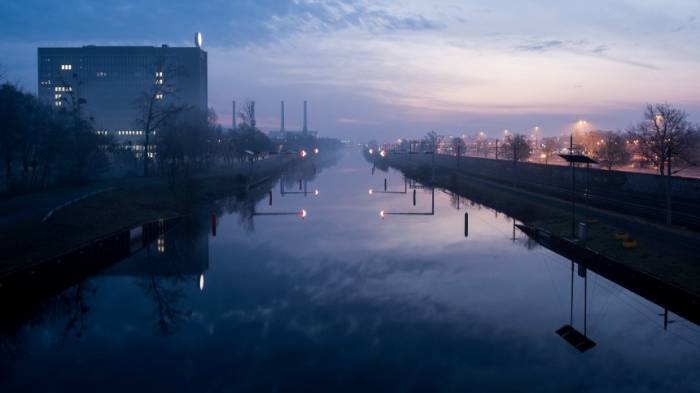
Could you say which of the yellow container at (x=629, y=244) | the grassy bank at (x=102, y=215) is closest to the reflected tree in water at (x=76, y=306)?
the grassy bank at (x=102, y=215)

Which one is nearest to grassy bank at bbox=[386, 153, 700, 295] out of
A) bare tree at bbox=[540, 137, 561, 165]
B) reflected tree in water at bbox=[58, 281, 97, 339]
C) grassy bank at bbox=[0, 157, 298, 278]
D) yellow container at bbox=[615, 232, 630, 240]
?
yellow container at bbox=[615, 232, 630, 240]

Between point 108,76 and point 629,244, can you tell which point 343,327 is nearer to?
point 629,244

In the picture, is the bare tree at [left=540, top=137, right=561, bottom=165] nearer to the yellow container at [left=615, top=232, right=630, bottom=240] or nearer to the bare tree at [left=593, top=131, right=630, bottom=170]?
the bare tree at [left=593, top=131, right=630, bottom=170]

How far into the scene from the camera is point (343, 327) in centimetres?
1831

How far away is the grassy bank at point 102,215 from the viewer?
25170 millimetres

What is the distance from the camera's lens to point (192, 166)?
75250 millimetres

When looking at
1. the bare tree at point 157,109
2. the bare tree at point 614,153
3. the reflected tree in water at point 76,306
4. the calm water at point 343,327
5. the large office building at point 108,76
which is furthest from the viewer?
the large office building at point 108,76

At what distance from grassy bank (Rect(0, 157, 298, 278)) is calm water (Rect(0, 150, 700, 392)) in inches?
141

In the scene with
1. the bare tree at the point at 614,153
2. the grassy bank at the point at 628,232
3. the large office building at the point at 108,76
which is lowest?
the grassy bank at the point at 628,232

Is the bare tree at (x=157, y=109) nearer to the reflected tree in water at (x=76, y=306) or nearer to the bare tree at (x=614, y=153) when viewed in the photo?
the reflected tree in water at (x=76, y=306)

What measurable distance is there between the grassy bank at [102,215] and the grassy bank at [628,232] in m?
27.7

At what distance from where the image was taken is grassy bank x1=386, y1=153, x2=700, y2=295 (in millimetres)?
22897

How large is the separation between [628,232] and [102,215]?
3279cm

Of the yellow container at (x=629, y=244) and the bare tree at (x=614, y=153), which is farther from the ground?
the bare tree at (x=614, y=153)
